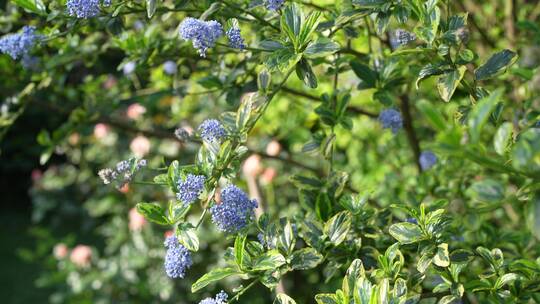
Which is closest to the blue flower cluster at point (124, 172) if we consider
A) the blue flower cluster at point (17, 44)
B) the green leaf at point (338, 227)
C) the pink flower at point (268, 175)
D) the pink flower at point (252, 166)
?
the green leaf at point (338, 227)

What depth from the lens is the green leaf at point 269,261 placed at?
4.24ft

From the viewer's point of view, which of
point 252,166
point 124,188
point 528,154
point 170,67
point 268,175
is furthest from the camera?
point 268,175

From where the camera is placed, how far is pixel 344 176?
5.56ft

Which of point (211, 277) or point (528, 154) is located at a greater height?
point (528, 154)

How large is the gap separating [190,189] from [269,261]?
0.21 m

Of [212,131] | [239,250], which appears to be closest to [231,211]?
[239,250]

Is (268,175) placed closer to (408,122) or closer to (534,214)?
(408,122)

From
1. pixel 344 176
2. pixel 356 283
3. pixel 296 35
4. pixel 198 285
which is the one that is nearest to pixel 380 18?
pixel 296 35

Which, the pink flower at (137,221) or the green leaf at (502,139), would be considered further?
the pink flower at (137,221)

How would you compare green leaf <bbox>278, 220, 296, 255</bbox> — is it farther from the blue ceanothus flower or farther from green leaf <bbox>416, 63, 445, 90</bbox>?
the blue ceanothus flower

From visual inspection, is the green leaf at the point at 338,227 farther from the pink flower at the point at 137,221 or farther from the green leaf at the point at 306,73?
the pink flower at the point at 137,221

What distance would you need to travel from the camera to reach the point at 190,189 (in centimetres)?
127

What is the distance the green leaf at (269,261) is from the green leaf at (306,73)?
0.36 meters

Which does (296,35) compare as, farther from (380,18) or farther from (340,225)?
(340,225)
